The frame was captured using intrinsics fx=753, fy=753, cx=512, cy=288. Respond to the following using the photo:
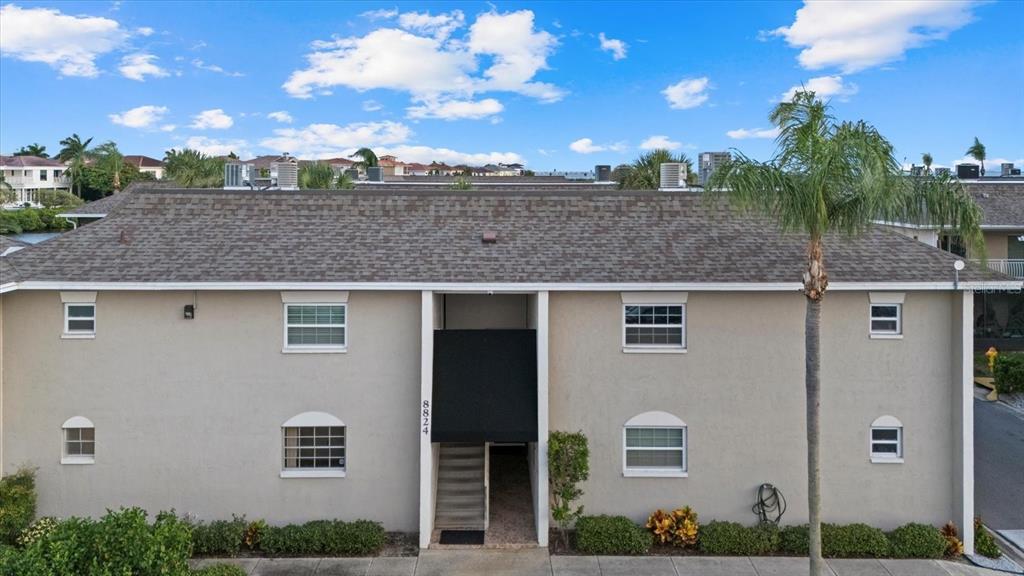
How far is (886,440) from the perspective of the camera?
1648cm

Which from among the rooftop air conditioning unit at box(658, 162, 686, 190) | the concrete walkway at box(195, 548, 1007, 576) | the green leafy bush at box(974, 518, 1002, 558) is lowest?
the concrete walkway at box(195, 548, 1007, 576)

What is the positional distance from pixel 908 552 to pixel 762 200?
8422mm

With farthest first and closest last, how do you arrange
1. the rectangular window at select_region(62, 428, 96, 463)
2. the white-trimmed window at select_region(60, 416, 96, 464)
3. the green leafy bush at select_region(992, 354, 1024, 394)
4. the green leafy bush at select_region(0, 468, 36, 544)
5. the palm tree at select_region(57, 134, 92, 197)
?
the palm tree at select_region(57, 134, 92, 197)
the green leafy bush at select_region(992, 354, 1024, 394)
the rectangular window at select_region(62, 428, 96, 463)
the white-trimmed window at select_region(60, 416, 96, 464)
the green leafy bush at select_region(0, 468, 36, 544)

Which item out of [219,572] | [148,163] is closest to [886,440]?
[219,572]

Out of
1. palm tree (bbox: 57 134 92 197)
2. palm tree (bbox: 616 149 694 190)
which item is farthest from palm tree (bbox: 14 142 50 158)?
palm tree (bbox: 616 149 694 190)

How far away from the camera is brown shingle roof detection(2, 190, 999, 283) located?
16000mm

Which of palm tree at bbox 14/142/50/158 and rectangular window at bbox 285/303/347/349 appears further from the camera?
palm tree at bbox 14/142/50/158

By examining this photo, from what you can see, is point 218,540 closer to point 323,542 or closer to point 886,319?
point 323,542

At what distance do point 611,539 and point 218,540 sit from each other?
8.09 m

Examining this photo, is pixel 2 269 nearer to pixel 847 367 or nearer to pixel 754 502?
pixel 754 502

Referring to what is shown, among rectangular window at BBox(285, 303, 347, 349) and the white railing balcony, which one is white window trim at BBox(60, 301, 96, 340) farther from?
the white railing balcony

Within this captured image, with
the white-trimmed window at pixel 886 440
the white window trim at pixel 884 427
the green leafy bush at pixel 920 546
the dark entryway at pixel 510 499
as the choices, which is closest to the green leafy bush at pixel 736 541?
the green leafy bush at pixel 920 546

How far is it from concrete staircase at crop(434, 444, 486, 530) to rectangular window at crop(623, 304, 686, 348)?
489 cm

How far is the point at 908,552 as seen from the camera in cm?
1556
